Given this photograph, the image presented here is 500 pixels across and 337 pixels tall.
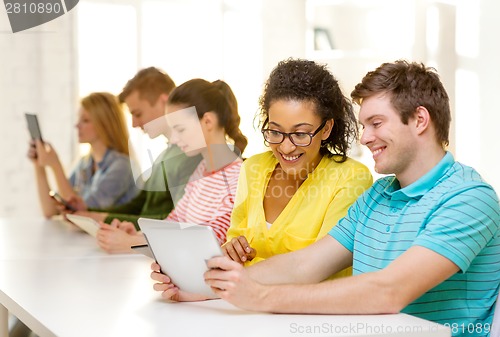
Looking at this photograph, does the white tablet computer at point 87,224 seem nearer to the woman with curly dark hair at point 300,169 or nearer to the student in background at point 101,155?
the student in background at point 101,155

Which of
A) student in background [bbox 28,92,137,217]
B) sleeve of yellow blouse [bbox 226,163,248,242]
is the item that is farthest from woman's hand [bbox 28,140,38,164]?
sleeve of yellow blouse [bbox 226,163,248,242]

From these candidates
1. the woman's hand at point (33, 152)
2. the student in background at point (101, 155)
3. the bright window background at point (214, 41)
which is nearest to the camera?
the student in background at point (101, 155)

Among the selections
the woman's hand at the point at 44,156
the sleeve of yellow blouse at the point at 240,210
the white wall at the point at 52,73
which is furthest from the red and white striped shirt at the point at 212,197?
the white wall at the point at 52,73

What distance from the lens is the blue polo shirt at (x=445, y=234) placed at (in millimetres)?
1353

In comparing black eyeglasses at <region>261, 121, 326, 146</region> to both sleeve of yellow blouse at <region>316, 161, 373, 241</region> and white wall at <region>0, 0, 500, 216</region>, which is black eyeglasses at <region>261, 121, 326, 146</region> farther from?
white wall at <region>0, 0, 500, 216</region>

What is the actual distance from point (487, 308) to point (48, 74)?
3.86 metres

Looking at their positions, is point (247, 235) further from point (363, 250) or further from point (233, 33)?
point (233, 33)

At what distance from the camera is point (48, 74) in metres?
4.80

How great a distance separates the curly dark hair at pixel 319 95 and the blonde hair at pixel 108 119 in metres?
1.62

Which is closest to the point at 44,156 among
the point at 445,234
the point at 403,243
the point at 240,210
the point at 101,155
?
the point at 101,155

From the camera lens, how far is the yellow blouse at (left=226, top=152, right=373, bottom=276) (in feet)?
5.87

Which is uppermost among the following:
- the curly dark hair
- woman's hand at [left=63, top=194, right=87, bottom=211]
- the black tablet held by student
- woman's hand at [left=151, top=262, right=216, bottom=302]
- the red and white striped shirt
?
the curly dark hair

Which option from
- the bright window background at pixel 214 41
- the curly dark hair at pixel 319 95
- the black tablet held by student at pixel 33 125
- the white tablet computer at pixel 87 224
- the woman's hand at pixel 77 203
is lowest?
the woman's hand at pixel 77 203

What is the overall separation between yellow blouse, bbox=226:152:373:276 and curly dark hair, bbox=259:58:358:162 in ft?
0.17
